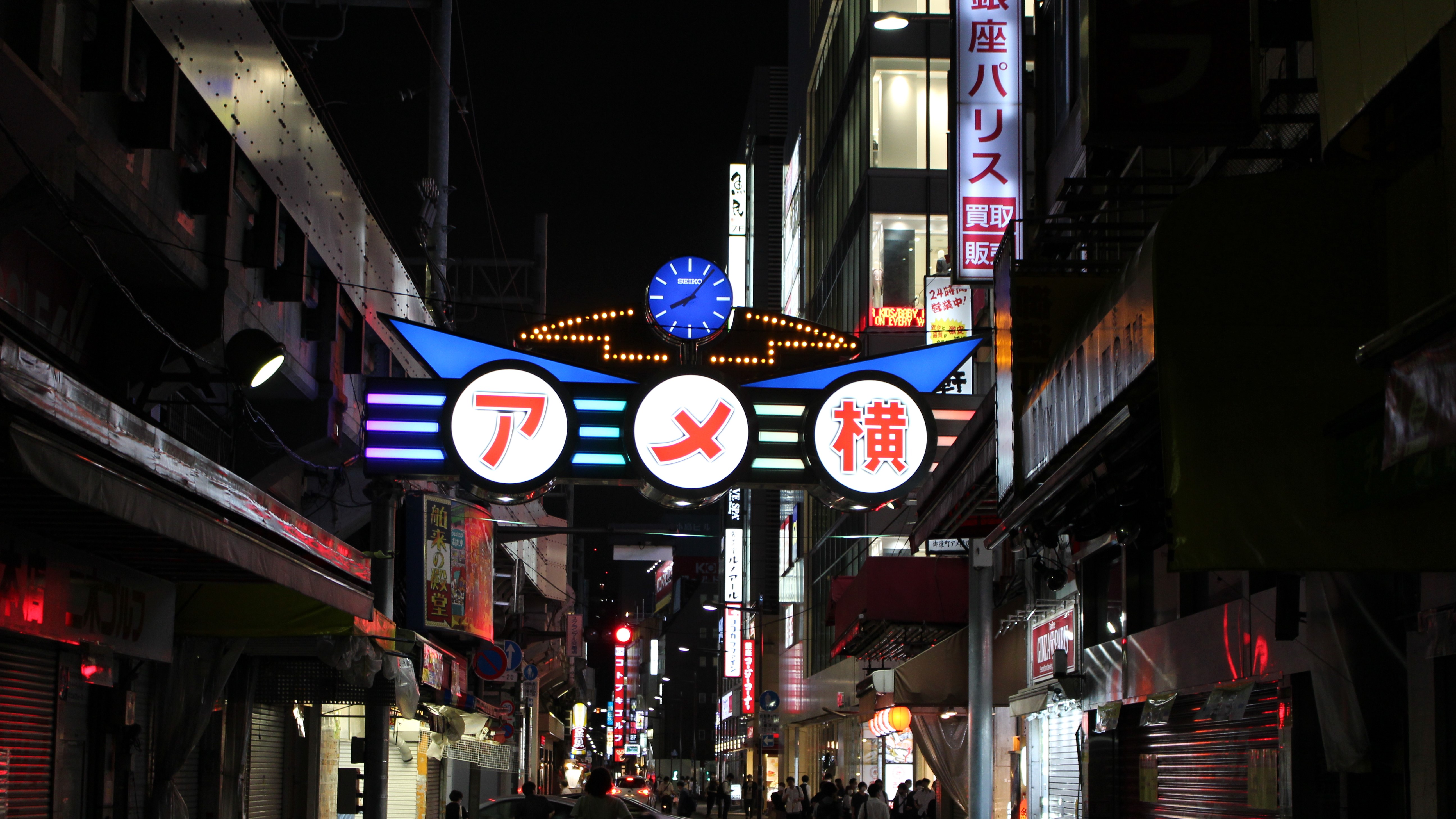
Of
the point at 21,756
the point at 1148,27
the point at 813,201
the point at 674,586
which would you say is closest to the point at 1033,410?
the point at 1148,27

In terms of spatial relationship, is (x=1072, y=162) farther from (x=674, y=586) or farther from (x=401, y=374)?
(x=674, y=586)

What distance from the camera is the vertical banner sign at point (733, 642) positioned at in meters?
81.4

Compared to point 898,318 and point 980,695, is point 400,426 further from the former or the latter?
point 898,318

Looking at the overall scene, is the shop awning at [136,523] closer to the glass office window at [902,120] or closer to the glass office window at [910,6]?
the glass office window at [902,120]

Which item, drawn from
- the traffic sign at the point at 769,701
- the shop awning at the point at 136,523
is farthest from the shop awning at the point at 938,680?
the traffic sign at the point at 769,701

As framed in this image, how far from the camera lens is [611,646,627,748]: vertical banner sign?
137m

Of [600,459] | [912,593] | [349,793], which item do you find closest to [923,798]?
[912,593]

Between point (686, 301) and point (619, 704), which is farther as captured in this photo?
point (619, 704)

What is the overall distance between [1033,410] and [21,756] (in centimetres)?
805

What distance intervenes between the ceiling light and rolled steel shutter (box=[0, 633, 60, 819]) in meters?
2.56

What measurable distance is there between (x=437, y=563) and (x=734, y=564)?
63.6 metres

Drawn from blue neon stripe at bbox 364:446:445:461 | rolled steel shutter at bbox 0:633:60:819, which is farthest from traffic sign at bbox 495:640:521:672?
rolled steel shutter at bbox 0:633:60:819

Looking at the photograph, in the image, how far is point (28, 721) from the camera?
9711 millimetres

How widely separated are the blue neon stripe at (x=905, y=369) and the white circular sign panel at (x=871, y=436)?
352 millimetres
